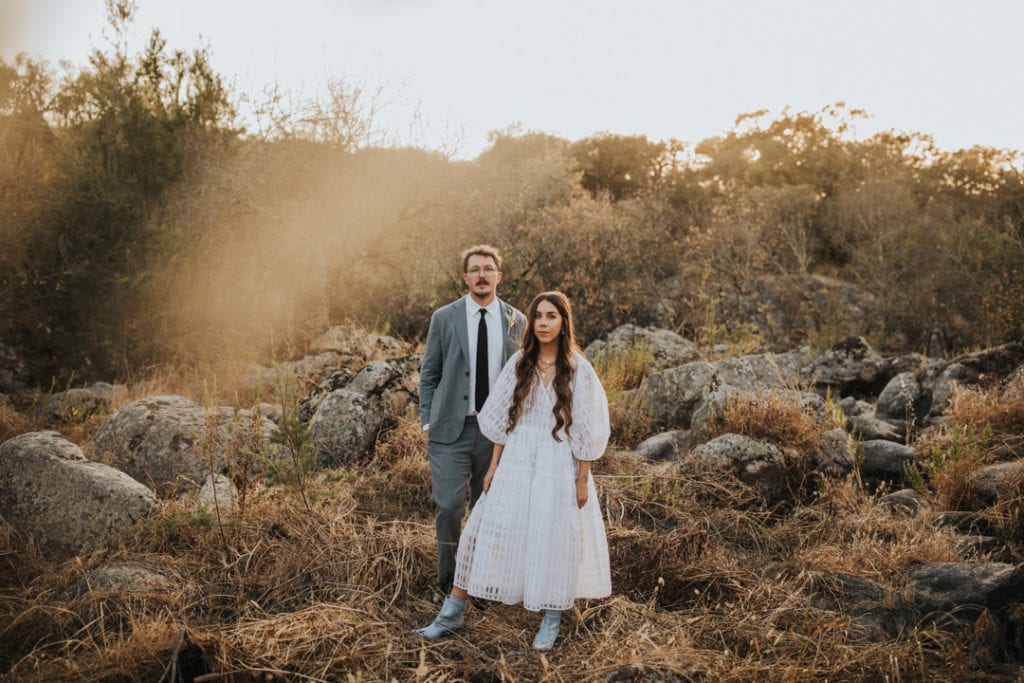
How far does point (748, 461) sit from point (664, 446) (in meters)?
0.90

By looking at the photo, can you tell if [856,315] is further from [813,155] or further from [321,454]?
[321,454]

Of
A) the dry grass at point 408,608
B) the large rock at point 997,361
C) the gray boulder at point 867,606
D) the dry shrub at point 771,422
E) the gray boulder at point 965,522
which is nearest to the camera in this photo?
the dry grass at point 408,608

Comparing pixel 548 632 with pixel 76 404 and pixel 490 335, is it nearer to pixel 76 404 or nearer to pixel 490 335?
pixel 490 335

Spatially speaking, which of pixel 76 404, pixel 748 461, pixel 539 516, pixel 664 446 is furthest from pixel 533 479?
pixel 76 404

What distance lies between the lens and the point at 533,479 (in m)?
3.56

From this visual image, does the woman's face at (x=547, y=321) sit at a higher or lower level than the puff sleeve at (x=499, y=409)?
higher

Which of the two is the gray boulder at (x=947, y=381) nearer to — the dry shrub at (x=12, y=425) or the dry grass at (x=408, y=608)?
the dry grass at (x=408, y=608)

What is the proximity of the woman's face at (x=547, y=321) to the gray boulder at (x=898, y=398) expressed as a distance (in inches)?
254

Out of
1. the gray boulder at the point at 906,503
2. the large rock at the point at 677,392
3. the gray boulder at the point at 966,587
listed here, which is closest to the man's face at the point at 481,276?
the gray boulder at the point at 966,587

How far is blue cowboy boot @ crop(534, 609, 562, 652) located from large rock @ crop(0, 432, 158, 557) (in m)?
2.48

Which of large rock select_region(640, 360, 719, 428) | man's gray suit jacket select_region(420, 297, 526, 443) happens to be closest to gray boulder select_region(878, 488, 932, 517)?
large rock select_region(640, 360, 719, 428)

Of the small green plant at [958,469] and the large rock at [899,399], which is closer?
the small green plant at [958,469]

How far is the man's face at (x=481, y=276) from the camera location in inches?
158

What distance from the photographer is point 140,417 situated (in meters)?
5.88
